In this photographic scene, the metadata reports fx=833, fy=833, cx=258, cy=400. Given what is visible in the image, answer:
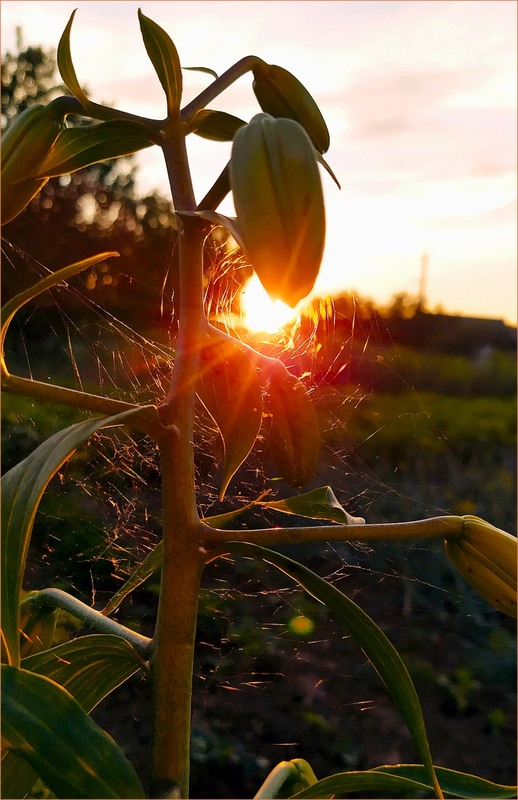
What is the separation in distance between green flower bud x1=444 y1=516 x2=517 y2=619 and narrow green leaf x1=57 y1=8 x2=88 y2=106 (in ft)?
0.98

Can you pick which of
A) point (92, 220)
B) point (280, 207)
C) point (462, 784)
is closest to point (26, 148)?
point (280, 207)

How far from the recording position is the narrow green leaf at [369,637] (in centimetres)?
39

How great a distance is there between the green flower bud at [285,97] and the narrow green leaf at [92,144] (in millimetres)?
61

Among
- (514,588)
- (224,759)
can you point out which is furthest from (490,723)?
(514,588)

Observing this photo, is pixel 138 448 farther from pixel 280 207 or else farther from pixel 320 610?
pixel 280 207

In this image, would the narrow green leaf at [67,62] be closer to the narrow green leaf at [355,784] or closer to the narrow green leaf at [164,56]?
the narrow green leaf at [164,56]

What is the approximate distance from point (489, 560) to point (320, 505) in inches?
3.6

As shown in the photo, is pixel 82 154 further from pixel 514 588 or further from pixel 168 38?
pixel 514 588

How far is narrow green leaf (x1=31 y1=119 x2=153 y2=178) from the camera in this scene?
407 mm

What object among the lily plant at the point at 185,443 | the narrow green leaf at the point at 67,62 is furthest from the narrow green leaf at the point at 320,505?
the narrow green leaf at the point at 67,62

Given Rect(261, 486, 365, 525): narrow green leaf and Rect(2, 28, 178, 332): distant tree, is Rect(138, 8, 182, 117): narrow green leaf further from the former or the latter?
Rect(2, 28, 178, 332): distant tree

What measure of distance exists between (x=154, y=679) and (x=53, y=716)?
0.05 meters

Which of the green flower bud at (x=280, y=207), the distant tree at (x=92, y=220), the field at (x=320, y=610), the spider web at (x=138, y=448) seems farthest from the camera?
the distant tree at (x=92, y=220)

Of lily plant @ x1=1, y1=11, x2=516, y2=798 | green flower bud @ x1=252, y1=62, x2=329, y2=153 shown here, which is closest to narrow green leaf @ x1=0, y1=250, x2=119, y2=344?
lily plant @ x1=1, y1=11, x2=516, y2=798
